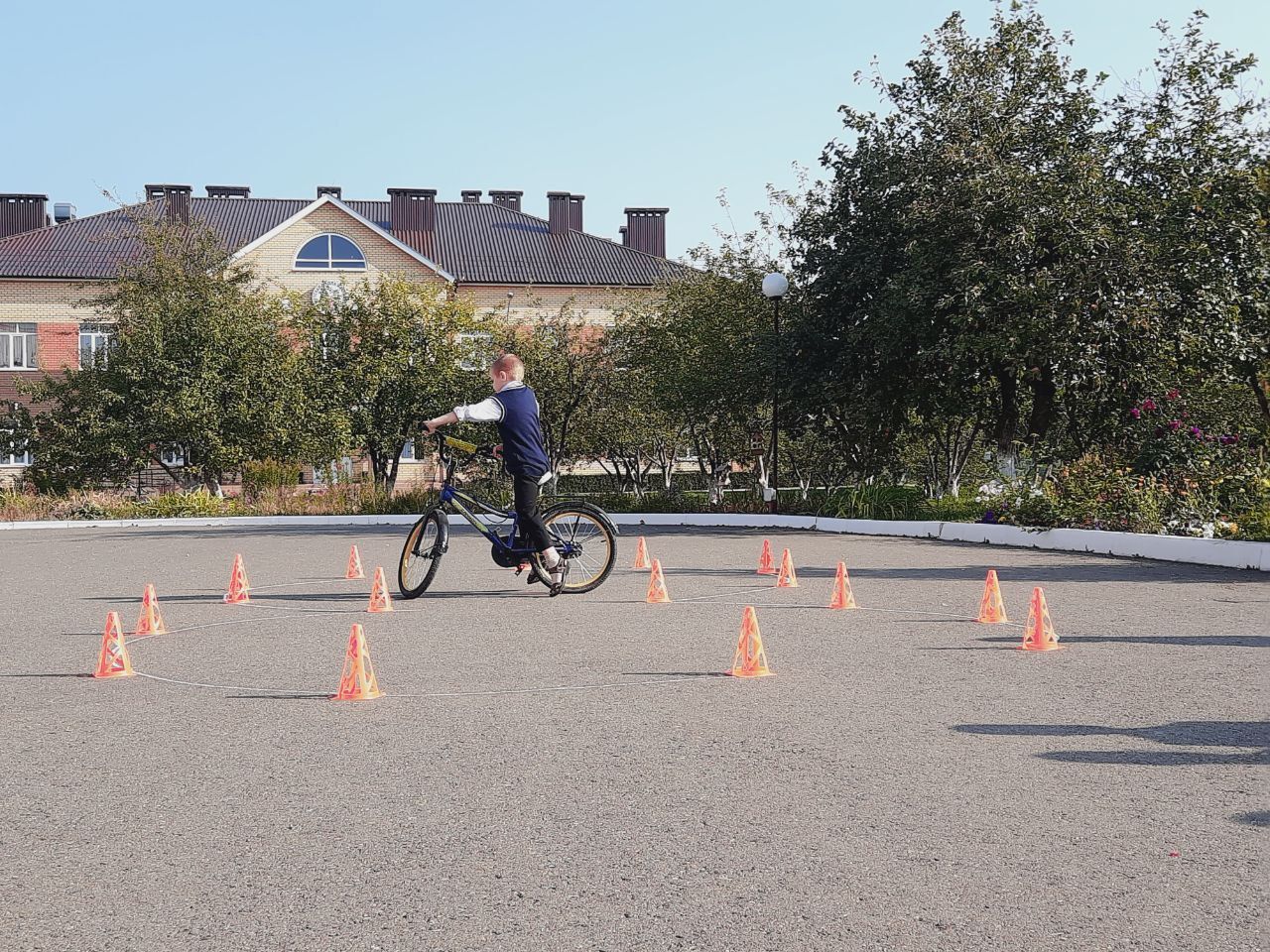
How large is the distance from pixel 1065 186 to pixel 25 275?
45.5 m

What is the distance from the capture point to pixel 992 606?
10.5 meters

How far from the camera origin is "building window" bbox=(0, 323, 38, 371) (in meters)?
54.9

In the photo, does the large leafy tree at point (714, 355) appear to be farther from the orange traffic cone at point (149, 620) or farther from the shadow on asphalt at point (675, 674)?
the shadow on asphalt at point (675, 674)

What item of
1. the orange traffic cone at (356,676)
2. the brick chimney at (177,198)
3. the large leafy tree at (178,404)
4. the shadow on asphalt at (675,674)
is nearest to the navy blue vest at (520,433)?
the shadow on asphalt at (675,674)

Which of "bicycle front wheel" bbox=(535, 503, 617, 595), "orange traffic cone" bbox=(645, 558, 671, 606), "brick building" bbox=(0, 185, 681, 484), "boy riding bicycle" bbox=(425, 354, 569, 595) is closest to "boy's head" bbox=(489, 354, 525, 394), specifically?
"boy riding bicycle" bbox=(425, 354, 569, 595)

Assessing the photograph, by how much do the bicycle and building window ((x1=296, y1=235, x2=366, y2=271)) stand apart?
1723 inches

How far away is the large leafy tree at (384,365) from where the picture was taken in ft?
117

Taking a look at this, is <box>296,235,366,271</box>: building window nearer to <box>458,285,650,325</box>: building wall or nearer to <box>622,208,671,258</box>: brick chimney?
<box>458,285,650,325</box>: building wall

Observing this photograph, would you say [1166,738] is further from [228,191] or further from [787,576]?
[228,191]

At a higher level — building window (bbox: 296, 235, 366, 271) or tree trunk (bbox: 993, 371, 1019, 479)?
building window (bbox: 296, 235, 366, 271)

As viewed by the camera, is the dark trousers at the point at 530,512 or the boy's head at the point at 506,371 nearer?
the dark trousers at the point at 530,512

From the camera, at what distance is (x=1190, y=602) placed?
11.6 metres

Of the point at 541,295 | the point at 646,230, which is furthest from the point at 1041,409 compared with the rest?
the point at 646,230

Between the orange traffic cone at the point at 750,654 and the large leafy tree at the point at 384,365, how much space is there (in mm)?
27748
